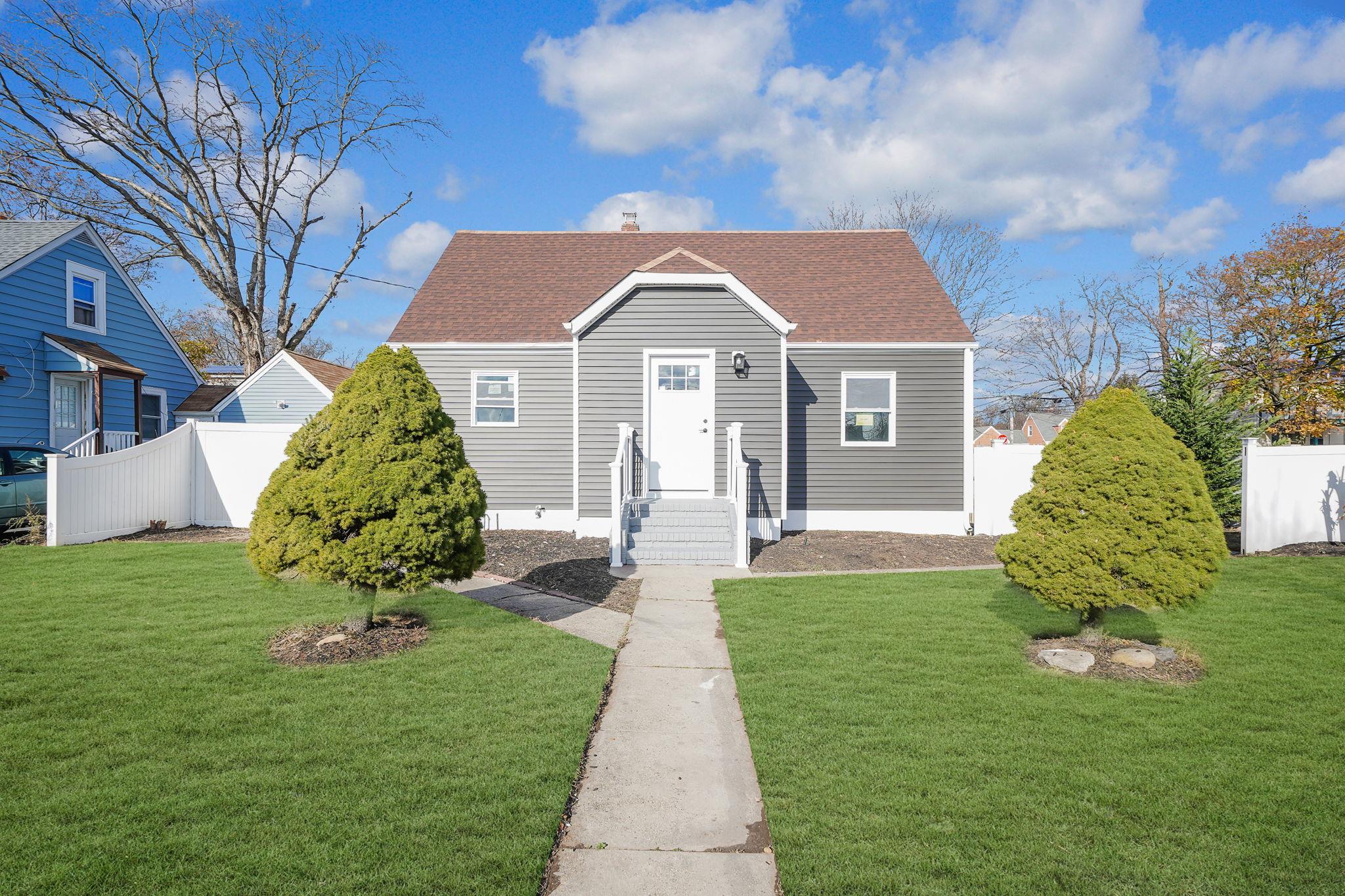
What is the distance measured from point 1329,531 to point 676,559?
989 centimetres

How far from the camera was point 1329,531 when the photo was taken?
1077cm

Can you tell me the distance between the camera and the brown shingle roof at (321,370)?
1850cm

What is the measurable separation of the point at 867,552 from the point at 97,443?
14.6m

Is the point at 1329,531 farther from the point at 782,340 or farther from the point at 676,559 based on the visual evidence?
the point at 676,559

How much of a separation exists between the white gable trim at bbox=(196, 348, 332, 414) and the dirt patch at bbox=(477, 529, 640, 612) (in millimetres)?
9106

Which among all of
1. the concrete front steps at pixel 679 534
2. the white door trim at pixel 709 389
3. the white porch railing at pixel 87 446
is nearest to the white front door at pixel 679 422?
the white door trim at pixel 709 389

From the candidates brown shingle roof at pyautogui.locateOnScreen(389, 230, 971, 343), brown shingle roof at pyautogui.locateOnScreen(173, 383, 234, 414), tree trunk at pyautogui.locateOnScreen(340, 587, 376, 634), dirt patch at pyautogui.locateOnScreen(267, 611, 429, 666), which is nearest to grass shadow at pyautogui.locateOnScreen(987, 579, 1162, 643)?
dirt patch at pyautogui.locateOnScreen(267, 611, 429, 666)

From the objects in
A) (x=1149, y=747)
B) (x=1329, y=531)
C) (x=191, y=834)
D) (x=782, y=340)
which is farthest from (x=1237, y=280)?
(x=191, y=834)

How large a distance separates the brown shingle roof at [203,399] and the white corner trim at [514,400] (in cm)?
984

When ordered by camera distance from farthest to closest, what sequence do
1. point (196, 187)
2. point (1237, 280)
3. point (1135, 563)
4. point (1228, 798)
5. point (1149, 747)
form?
point (196, 187), point (1237, 280), point (1135, 563), point (1149, 747), point (1228, 798)

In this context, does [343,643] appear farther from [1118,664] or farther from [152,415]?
[152,415]

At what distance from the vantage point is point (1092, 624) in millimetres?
5652

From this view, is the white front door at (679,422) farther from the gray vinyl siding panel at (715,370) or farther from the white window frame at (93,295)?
the white window frame at (93,295)

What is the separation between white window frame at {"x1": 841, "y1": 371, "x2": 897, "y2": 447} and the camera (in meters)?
12.9
